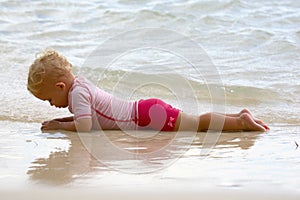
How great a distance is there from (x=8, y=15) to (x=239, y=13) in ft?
12.2

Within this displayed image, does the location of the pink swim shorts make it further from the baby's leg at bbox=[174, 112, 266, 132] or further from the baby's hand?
the baby's hand

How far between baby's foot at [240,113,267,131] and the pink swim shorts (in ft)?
1.48

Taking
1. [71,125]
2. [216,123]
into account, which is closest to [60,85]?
[71,125]

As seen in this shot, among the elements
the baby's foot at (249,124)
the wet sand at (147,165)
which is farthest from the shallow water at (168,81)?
the baby's foot at (249,124)

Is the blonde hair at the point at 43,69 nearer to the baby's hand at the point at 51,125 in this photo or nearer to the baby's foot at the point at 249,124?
the baby's hand at the point at 51,125

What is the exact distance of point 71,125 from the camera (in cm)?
398

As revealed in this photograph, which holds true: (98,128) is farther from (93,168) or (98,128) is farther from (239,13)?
(239,13)

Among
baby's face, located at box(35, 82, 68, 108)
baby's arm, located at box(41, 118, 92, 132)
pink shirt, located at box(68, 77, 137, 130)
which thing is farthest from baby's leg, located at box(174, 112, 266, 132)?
baby's face, located at box(35, 82, 68, 108)

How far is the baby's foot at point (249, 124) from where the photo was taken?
401 centimetres

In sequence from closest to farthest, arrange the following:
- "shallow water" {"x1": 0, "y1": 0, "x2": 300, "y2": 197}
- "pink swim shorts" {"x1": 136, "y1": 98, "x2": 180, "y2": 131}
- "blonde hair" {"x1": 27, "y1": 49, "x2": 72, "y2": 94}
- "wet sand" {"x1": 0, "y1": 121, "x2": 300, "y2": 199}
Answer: "wet sand" {"x1": 0, "y1": 121, "x2": 300, "y2": 199} → "shallow water" {"x1": 0, "y1": 0, "x2": 300, "y2": 197} → "blonde hair" {"x1": 27, "y1": 49, "x2": 72, "y2": 94} → "pink swim shorts" {"x1": 136, "y1": 98, "x2": 180, "y2": 131}

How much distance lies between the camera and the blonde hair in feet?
12.9

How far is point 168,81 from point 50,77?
2135mm

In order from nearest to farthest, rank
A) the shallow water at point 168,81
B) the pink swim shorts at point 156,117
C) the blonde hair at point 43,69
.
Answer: the shallow water at point 168,81
the blonde hair at point 43,69
the pink swim shorts at point 156,117

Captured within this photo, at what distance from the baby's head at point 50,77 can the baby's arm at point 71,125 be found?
16 cm
